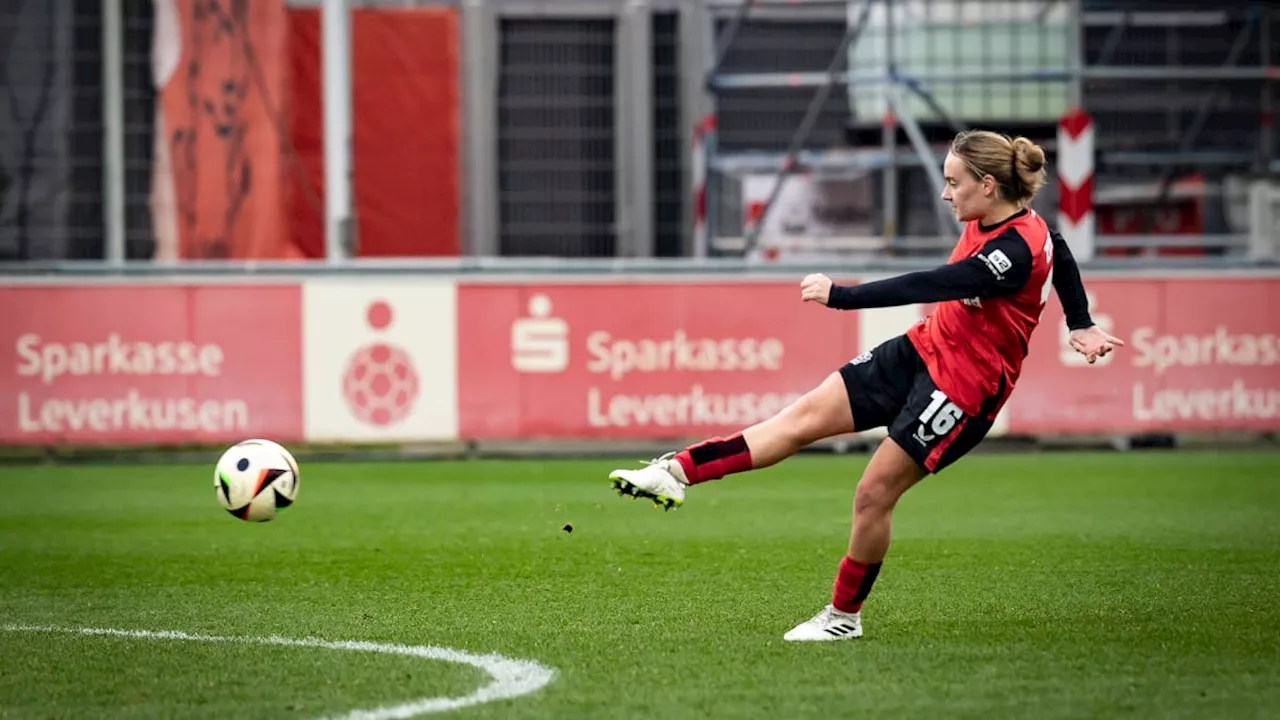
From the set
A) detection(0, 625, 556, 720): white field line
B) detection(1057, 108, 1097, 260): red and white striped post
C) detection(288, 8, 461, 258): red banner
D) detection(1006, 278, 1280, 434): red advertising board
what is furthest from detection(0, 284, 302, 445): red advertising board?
detection(0, 625, 556, 720): white field line

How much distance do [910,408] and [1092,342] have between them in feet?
2.42

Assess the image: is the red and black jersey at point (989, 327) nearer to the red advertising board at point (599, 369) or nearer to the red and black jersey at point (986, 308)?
the red and black jersey at point (986, 308)

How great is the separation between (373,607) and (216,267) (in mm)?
9257

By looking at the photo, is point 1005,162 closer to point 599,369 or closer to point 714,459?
point 714,459

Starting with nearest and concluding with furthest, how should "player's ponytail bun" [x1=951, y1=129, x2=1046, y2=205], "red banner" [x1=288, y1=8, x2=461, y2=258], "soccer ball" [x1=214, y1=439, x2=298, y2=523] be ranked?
"player's ponytail bun" [x1=951, y1=129, x2=1046, y2=205] → "soccer ball" [x1=214, y1=439, x2=298, y2=523] → "red banner" [x1=288, y1=8, x2=461, y2=258]

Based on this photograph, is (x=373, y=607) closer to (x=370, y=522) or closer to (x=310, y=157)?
(x=370, y=522)

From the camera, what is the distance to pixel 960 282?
679 cm

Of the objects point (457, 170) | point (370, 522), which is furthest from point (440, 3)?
point (370, 522)

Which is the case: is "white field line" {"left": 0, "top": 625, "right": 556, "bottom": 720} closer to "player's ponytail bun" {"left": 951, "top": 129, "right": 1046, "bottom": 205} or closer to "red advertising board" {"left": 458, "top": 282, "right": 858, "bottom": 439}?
"player's ponytail bun" {"left": 951, "top": 129, "right": 1046, "bottom": 205}

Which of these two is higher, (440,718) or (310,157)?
(310,157)

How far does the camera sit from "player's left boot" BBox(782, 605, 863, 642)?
23.5ft

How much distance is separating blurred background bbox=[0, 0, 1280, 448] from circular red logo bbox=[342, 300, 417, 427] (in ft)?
0.09

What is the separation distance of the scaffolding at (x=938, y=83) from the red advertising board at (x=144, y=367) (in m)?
6.05

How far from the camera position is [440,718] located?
5715 mm
